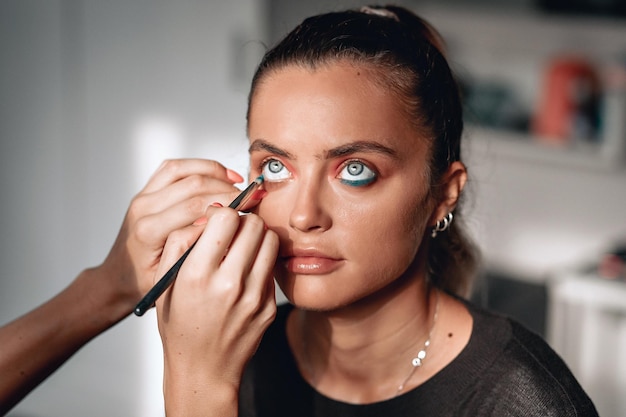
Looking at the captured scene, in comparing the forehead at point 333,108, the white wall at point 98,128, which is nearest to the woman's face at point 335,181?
the forehead at point 333,108

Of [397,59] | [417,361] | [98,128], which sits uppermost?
[397,59]

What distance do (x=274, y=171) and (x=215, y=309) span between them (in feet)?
0.84

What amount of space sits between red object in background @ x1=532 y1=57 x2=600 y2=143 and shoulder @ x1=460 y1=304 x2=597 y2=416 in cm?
187

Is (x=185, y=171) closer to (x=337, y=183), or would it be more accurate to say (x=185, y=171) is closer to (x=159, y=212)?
(x=159, y=212)

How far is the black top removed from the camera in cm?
114

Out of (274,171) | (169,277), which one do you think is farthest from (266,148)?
(169,277)

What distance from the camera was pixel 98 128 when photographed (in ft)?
10.9

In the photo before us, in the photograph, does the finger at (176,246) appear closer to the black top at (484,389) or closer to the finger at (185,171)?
the finger at (185,171)

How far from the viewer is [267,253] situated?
39.4 inches

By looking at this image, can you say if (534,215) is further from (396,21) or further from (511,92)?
(396,21)

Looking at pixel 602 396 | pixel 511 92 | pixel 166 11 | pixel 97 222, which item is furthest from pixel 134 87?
pixel 602 396

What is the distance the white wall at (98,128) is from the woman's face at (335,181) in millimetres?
1826

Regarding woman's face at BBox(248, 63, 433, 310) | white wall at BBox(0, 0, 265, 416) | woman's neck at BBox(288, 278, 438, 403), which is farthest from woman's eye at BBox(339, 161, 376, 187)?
white wall at BBox(0, 0, 265, 416)

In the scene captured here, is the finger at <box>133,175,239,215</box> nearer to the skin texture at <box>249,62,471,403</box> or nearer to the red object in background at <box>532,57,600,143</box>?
the skin texture at <box>249,62,471,403</box>
